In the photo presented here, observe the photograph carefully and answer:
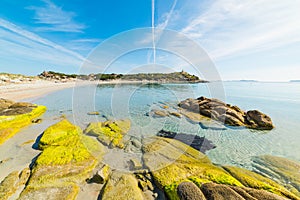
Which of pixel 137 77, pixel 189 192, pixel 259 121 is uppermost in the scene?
pixel 137 77

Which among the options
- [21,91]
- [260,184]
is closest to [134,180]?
[260,184]

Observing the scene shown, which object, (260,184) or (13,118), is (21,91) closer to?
(13,118)

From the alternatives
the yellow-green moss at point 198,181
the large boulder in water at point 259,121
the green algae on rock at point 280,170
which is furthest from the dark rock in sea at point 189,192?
the large boulder in water at point 259,121

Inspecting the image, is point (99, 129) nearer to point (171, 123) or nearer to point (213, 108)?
point (171, 123)

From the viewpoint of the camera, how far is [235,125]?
11.6 m

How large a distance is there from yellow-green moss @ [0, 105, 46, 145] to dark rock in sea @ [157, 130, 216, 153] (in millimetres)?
8547

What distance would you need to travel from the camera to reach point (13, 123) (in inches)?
340

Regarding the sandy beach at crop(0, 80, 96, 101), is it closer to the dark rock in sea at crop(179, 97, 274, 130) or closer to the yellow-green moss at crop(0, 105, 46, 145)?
the yellow-green moss at crop(0, 105, 46, 145)

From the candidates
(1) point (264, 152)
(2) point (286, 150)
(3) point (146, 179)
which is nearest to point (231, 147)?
(1) point (264, 152)

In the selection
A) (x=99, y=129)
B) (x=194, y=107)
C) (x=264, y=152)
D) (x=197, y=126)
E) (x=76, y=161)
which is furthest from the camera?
(x=194, y=107)

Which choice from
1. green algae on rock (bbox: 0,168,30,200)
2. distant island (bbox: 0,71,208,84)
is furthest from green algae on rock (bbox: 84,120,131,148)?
distant island (bbox: 0,71,208,84)

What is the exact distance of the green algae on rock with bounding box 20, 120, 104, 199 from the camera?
353cm

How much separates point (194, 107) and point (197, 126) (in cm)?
530

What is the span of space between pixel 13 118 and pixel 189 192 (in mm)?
12016
